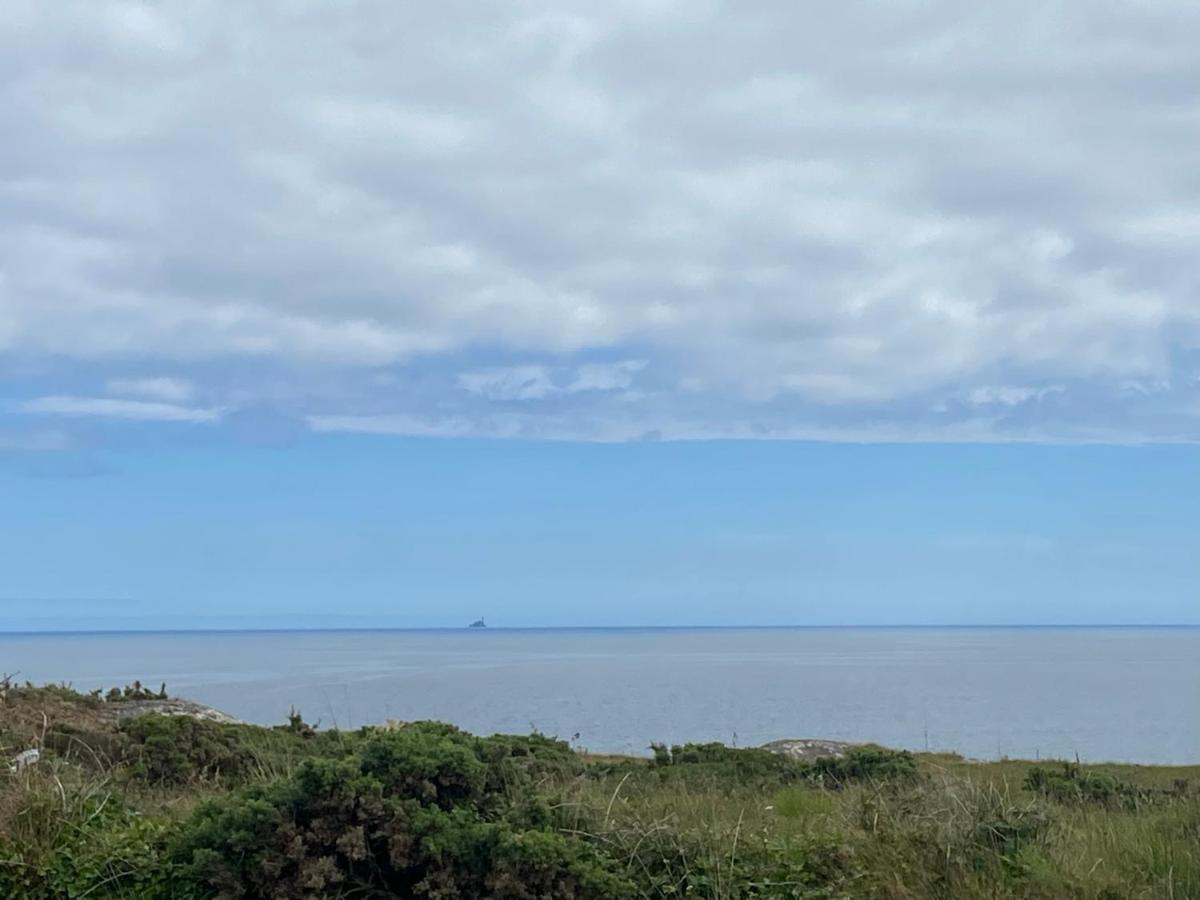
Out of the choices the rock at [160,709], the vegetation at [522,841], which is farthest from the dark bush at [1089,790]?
the rock at [160,709]

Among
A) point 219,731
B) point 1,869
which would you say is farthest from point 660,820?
point 219,731

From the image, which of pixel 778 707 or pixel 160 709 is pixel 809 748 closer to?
pixel 160 709

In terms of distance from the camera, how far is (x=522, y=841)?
7.98 m

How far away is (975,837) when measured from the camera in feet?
Answer: 27.1

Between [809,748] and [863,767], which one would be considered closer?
[863,767]

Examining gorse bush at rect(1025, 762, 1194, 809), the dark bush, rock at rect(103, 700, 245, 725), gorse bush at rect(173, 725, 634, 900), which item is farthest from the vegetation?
rock at rect(103, 700, 245, 725)

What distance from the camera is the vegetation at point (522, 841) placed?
7.92 meters

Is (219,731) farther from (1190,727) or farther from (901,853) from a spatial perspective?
(1190,727)

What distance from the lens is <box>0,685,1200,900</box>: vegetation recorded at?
7.92 m

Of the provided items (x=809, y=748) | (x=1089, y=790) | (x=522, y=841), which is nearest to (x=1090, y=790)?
(x=1089, y=790)

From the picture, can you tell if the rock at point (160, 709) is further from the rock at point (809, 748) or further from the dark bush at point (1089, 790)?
the dark bush at point (1089, 790)

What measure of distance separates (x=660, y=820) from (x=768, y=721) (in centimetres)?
A: 4876

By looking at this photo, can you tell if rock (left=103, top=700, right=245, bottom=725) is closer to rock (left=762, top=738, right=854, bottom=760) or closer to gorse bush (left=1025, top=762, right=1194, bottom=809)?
rock (left=762, top=738, right=854, bottom=760)

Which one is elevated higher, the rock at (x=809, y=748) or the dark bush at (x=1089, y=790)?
the dark bush at (x=1089, y=790)
